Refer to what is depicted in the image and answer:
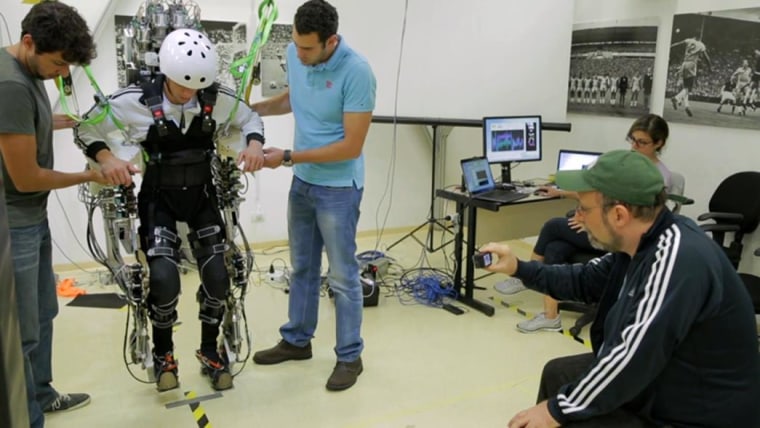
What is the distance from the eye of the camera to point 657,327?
1523 mm

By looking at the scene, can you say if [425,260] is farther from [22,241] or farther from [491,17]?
[22,241]

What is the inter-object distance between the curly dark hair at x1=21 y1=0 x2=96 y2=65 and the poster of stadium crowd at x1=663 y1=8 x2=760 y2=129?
3.69 m

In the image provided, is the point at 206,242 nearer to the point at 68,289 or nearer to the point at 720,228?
the point at 68,289

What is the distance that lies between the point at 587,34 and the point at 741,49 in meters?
1.34

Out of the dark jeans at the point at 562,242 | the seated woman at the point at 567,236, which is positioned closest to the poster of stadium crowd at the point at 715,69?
the seated woman at the point at 567,236

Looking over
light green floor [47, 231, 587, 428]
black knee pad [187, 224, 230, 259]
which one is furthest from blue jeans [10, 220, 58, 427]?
black knee pad [187, 224, 230, 259]

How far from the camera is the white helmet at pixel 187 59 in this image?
2.26 m

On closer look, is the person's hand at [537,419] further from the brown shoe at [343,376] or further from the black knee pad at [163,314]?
the black knee pad at [163,314]

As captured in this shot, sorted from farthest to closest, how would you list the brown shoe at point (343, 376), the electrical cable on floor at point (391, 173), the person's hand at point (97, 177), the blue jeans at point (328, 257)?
1. the electrical cable on floor at point (391, 173)
2. the brown shoe at point (343, 376)
3. the blue jeans at point (328, 257)
4. the person's hand at point (97, 177)

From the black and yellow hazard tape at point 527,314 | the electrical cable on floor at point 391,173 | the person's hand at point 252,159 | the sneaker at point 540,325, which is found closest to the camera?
the person's hand at point 252,159

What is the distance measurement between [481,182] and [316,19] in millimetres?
1937

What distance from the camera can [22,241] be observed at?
210 cm

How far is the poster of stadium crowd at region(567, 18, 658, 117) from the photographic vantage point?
14.7 feet

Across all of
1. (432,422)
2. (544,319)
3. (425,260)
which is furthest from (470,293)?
(432,422)
